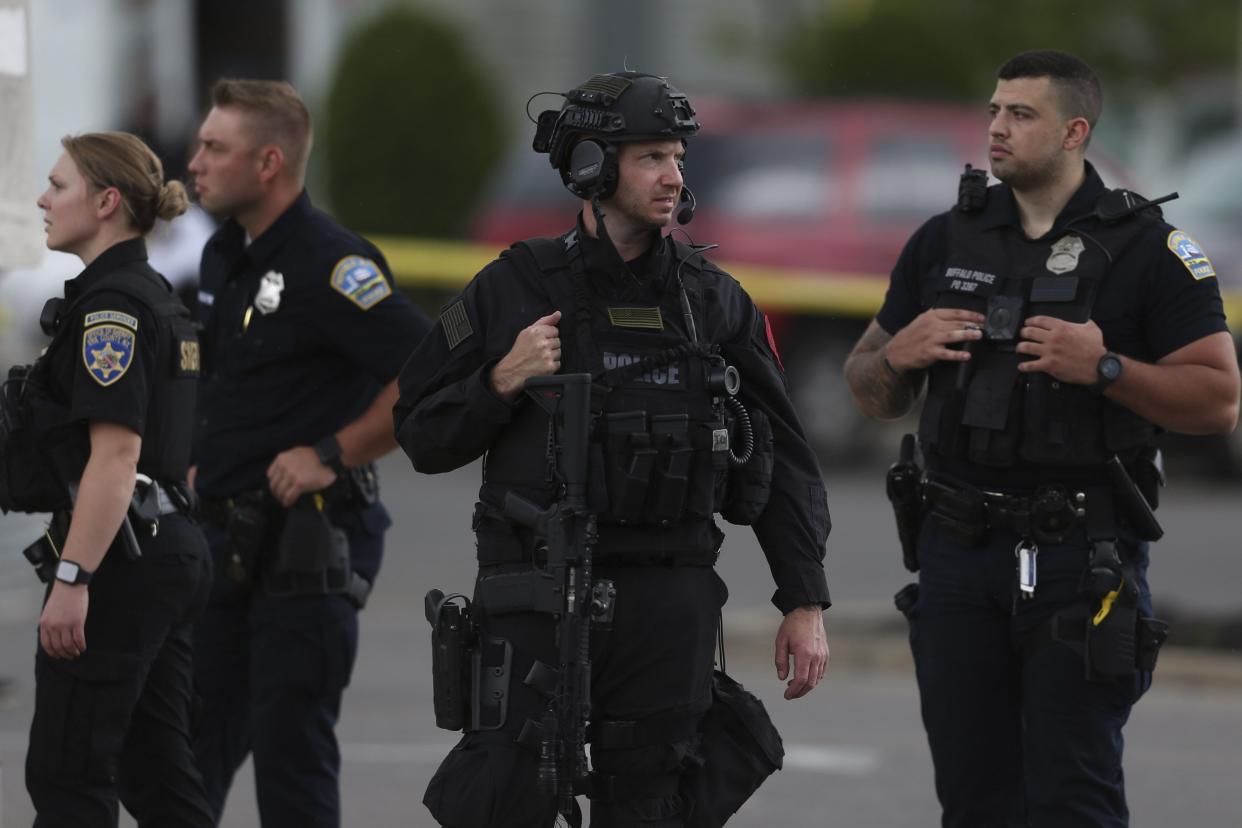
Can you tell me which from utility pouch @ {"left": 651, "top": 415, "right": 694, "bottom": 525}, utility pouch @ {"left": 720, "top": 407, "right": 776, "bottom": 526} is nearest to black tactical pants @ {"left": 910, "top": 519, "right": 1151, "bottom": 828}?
utility pouch @ {"left": 720, "top": 407, "right": 776, "bottom": 526}

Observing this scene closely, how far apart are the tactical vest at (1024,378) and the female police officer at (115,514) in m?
1.77

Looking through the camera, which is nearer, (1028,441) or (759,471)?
(759,471)

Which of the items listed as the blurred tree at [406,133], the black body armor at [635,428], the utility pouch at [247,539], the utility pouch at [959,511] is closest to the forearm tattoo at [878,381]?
the utility pouch at [959,511]

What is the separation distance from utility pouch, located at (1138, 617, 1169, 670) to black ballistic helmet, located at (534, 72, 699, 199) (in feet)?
4.98

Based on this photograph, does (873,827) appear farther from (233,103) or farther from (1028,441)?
(233,103)

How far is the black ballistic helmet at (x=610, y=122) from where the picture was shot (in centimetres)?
458

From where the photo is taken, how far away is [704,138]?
15703mm

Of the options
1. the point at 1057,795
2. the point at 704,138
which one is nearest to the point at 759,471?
the point at 1057,795

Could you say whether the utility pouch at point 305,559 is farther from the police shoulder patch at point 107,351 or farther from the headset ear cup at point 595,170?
the headset ear cup at point 595,170

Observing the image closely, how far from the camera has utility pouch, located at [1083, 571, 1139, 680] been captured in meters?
5.07

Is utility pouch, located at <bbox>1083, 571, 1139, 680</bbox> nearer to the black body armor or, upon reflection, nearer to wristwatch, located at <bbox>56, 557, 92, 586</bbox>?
the black body armor

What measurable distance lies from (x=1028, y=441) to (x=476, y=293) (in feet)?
4.50

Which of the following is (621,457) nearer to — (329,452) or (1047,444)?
(1047,444)

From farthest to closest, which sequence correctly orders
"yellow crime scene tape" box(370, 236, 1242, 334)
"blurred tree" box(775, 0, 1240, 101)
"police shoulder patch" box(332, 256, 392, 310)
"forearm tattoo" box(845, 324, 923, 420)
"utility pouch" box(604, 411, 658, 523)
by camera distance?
"blurred tree" box(775, 0, 1240, 101) < "yellow crime scene tape" box(370, 236, 1242, 334) < "police shoulder patch" box(332, 256, 392, 310) < "forearm tattoo" box(845, 324, 923, 420) < "utility pouch" box(604, 411, 658, 523)
